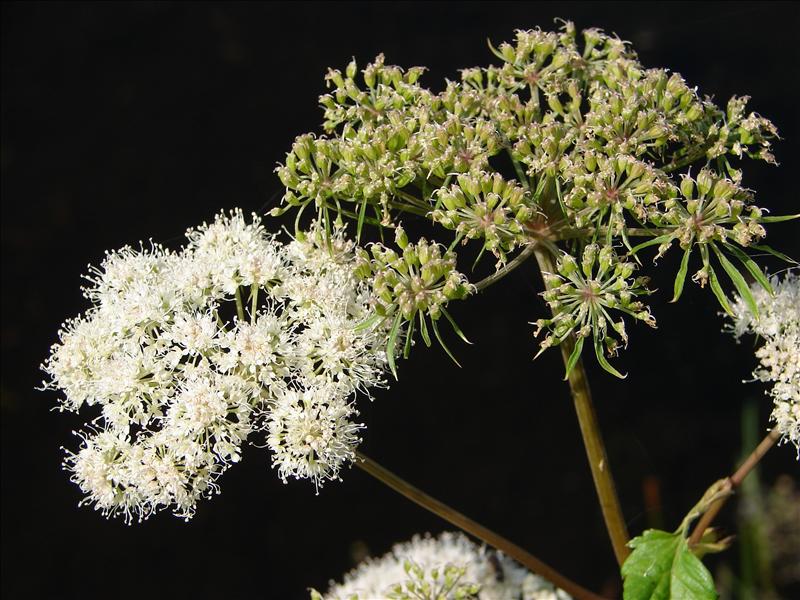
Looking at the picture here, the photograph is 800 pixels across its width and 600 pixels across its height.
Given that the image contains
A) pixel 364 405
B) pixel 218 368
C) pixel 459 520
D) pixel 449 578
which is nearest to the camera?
pixel 218 368

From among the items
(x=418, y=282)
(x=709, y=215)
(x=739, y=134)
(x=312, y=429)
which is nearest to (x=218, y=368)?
(x=312, y=429)

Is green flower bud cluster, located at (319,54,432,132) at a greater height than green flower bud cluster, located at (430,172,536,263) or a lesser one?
greater

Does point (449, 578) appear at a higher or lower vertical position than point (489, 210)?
lower

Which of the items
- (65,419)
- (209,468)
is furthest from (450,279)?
(65,419)

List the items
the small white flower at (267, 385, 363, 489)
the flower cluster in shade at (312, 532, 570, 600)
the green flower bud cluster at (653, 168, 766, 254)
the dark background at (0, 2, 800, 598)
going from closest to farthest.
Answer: the green flower bud cluster at (653, 168, 766, 254)
the small white flower at (267, 385, 363, 489)
the flower cluster in shade at (312, 532, 570, 600)
the dark background at (0, 2, 800, 598)

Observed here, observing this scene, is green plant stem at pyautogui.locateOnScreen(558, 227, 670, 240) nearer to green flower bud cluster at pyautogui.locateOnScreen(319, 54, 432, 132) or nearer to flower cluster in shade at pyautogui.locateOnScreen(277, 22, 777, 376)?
flower cluster in shade at pyautogui.locateOnScreen(277, 22, 777, 376)

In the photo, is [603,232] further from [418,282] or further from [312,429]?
[312,429]

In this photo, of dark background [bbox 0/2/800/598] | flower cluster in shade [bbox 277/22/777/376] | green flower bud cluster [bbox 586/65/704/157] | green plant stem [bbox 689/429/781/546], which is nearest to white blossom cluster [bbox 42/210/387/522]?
flower cluster in shade [bbox 277/22/777/376]

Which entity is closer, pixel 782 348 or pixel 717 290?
pixel 717 290
